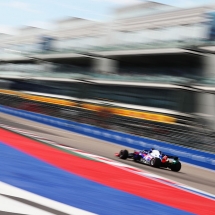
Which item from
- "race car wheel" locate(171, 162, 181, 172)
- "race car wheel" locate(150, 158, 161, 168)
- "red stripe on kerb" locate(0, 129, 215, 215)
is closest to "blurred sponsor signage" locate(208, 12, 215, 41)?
"race car wheel" locate(171, 162, 181, 172)

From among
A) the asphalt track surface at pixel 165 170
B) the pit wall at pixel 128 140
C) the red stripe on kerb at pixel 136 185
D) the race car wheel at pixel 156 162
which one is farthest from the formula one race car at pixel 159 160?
the pit wall at pixel 128 140

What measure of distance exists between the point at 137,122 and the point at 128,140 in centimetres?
361

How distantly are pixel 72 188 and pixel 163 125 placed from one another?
688 inches

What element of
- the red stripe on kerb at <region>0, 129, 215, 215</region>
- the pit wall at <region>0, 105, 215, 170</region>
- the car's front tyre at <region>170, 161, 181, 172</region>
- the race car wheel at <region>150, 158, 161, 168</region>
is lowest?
the pit wall at <region>0, 105, 215, 170</region>

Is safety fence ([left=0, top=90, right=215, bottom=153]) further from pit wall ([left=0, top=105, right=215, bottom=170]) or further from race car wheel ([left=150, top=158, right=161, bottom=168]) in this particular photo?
race car wheel ([left=150, top=158, right=161, bottom=168])

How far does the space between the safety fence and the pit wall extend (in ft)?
2.63

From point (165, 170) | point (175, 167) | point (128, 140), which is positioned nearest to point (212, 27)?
point (128, 140)

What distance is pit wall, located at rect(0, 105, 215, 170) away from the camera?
18234 mm

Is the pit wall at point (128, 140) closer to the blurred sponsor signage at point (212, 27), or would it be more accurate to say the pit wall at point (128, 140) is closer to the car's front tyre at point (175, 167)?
the car's front tyre at point (175, 167)

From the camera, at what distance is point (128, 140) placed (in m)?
23.2

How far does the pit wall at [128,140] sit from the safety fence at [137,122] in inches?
31.5

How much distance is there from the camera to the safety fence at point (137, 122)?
2036 centimetres

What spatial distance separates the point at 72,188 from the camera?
7156mm

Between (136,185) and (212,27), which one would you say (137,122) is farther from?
(136,185)
